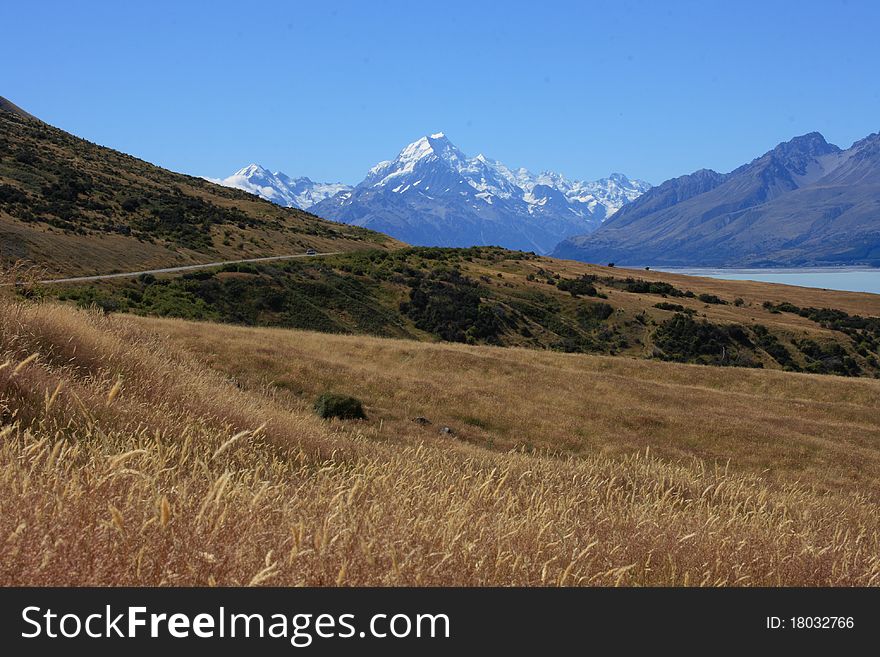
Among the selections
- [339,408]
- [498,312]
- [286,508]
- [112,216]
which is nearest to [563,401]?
[339,408]

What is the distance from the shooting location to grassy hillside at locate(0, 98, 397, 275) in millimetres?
63344

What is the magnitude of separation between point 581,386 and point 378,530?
1074 inches

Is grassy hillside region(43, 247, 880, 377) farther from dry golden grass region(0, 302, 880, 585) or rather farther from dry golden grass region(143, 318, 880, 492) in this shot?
dry golden grass region(0, 302, 880, 585)

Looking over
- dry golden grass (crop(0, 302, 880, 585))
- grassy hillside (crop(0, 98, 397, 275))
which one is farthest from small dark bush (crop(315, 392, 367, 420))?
grassy hillside (crop(0, 98, 397, 275))

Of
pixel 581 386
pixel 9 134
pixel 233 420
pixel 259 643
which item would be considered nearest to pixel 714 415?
pixel 581 386

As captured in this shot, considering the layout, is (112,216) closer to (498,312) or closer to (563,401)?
(498,312)

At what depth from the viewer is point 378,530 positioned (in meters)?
5.31

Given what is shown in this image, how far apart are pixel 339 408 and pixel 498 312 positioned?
50.3 m

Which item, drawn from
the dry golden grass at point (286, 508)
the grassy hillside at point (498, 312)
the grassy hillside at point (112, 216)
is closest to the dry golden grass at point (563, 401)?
the dry golden grass at point (286, 508)

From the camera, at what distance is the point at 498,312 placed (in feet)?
232

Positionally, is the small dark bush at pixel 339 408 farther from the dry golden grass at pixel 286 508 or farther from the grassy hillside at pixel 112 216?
the grassy hillside at pixel 112 216

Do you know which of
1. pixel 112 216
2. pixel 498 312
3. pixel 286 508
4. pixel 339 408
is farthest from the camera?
pixel 112 216

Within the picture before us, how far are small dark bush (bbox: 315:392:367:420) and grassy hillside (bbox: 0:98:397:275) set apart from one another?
3039 cm

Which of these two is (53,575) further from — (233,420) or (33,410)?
(233,420)
